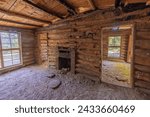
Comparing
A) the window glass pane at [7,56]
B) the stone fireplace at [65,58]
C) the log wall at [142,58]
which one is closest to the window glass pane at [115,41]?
the stone fireplace at [65,58]

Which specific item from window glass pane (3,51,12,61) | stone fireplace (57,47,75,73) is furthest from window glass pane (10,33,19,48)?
stone fireplace (57,47,75,73)

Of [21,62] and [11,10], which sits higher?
[11,10]

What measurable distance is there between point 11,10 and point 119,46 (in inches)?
272

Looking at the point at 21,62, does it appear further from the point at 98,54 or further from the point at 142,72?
the point at 142,72

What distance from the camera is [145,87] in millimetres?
3074

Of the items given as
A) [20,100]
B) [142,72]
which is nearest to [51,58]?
[20,100]

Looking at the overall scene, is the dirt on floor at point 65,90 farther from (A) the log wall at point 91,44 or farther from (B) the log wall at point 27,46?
(B) the log wall at point 27,46

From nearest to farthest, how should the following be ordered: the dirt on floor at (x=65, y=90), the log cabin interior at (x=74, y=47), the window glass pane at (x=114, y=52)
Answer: the dirt on floor at (x=65, y=90) → the log cabin interior at (x=74, y=47) → the window glass pane at (x=114, y=52)

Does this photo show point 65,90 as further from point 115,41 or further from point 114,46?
point 115,41

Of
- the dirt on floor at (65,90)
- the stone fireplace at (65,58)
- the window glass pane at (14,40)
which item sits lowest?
the dirt on floor at (65,90)

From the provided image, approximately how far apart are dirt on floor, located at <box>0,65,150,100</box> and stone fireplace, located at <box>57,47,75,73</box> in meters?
0.85

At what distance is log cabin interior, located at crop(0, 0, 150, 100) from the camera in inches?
118

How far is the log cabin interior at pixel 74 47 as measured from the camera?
300cm

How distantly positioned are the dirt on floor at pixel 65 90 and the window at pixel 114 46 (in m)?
4.92
